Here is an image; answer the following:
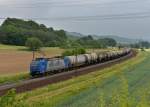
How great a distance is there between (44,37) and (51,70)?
3450 inches

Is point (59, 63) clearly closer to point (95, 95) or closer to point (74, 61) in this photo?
point (74, 61)

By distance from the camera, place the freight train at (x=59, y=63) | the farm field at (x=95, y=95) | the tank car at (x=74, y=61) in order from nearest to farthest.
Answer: the farm field at (x=95, y=95), the freight train at (x=59, y=63), the tank car at (x=74, y=61)

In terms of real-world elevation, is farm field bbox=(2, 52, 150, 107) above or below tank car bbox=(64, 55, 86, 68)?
above

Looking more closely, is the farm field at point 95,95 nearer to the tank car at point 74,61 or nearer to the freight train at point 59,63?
the freight train at point 59,63

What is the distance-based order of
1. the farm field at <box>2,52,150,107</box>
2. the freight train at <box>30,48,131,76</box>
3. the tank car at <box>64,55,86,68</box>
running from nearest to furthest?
the farm field at <box>2,52,150,107</box> → the freight train at <box>30,48,131,76</box> → the tank car at <box>64,55,86,68</box>

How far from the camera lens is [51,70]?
60469 millimetres

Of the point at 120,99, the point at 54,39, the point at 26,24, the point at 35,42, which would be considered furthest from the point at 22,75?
the point at 26,24

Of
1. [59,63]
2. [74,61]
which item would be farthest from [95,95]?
[74,61]

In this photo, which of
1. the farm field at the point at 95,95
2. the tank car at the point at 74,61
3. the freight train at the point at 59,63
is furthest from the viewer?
the tank car at the point at 74,61

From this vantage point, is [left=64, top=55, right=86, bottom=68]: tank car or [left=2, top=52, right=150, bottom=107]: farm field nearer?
[left=2, top=52, right=150, bottom=107]: farm field

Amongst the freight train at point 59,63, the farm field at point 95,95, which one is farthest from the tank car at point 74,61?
the farm field at point 95,95

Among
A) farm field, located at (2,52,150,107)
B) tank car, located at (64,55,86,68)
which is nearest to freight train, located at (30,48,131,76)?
tank car, located at (64,55,86,68)

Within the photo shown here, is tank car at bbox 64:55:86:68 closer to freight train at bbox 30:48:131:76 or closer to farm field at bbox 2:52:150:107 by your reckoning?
freight train at bbox 30:48:131:76

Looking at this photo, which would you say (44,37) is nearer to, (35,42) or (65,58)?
(35,42)
